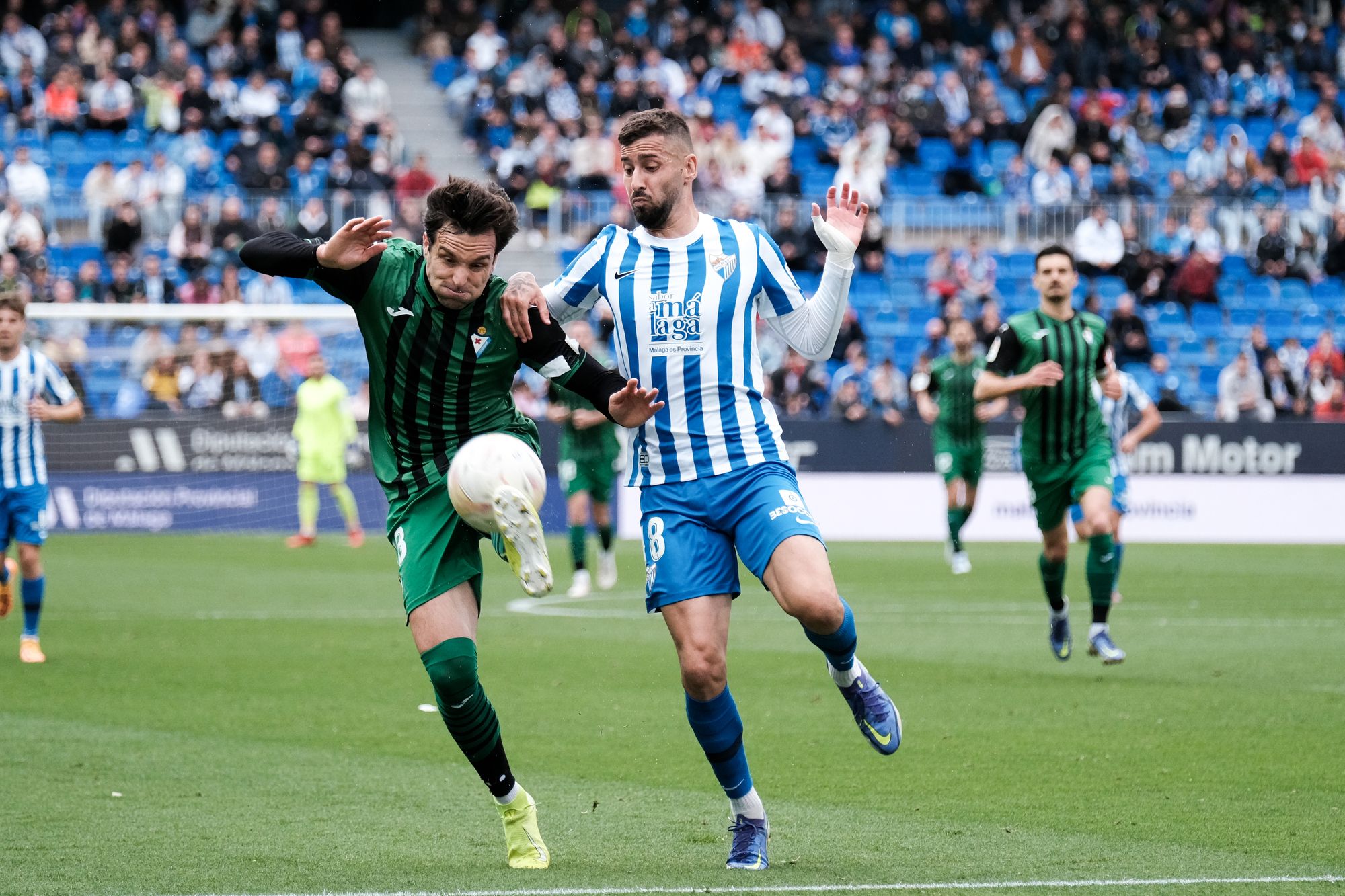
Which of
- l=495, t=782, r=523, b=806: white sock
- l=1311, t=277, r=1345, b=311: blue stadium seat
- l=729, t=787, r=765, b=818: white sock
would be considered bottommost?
l=729, t=787, r=765, b=818: white sock

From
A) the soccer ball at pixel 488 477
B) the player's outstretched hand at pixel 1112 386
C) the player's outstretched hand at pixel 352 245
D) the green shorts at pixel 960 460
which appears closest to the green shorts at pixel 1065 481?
the player's outstretched hand at pixel 1112 386

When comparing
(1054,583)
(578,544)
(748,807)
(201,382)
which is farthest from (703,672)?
(201,382)

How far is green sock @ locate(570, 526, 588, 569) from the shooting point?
645 inches

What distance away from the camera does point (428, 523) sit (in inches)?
229

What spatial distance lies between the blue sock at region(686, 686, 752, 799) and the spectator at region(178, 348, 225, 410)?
1871cm

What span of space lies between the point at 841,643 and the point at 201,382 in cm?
1901

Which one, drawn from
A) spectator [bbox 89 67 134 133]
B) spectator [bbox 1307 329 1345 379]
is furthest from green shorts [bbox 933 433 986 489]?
spectator [bbox 89 67 134 133]

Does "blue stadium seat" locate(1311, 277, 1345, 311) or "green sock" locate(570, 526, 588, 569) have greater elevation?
"blue stadium seat" locate(1311, 277, 1345, 311)

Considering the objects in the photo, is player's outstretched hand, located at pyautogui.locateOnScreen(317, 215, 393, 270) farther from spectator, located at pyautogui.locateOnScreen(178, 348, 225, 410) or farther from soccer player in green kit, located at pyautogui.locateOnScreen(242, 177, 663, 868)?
spectator, located at pyautogui.locateOnScreen(178, 348, 225, 410)

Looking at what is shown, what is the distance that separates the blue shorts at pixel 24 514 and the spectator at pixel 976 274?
689 inches

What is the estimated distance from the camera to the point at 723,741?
230 inches

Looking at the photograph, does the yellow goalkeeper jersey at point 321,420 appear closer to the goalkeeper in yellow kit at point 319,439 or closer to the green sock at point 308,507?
the goalkeeper in yellow kit at point 319,439

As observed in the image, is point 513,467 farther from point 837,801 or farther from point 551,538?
point 551,538

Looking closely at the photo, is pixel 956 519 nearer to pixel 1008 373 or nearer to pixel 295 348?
pixel 1008 373
